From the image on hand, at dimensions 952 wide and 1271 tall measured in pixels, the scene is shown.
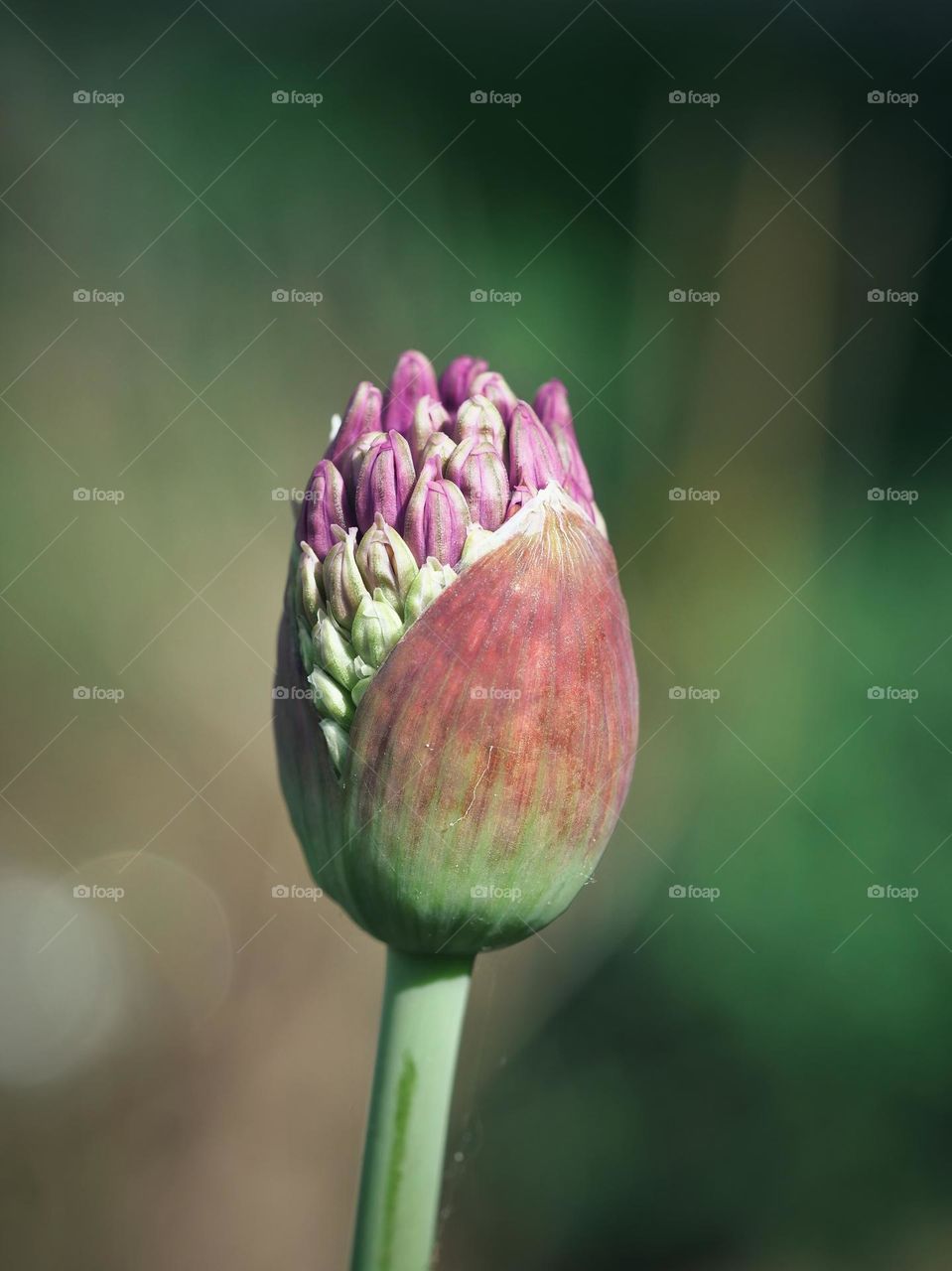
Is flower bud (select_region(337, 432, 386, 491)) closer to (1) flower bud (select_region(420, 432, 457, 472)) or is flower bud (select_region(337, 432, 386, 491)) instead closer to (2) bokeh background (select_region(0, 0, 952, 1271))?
(1) flower bud (select_region(420, 432, 457, 472))

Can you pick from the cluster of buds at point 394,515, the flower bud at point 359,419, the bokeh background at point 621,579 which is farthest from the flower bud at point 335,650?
the bokeh background at point 621,579

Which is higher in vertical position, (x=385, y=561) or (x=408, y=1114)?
(x=385, y=561)

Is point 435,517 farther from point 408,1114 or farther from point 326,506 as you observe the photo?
point 408,1114

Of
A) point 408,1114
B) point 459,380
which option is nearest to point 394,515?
point 459,380

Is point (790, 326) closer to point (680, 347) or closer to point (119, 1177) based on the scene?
point (680, 347)

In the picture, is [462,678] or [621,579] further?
[621,579]

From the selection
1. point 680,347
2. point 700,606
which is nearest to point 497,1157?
point 700,606
